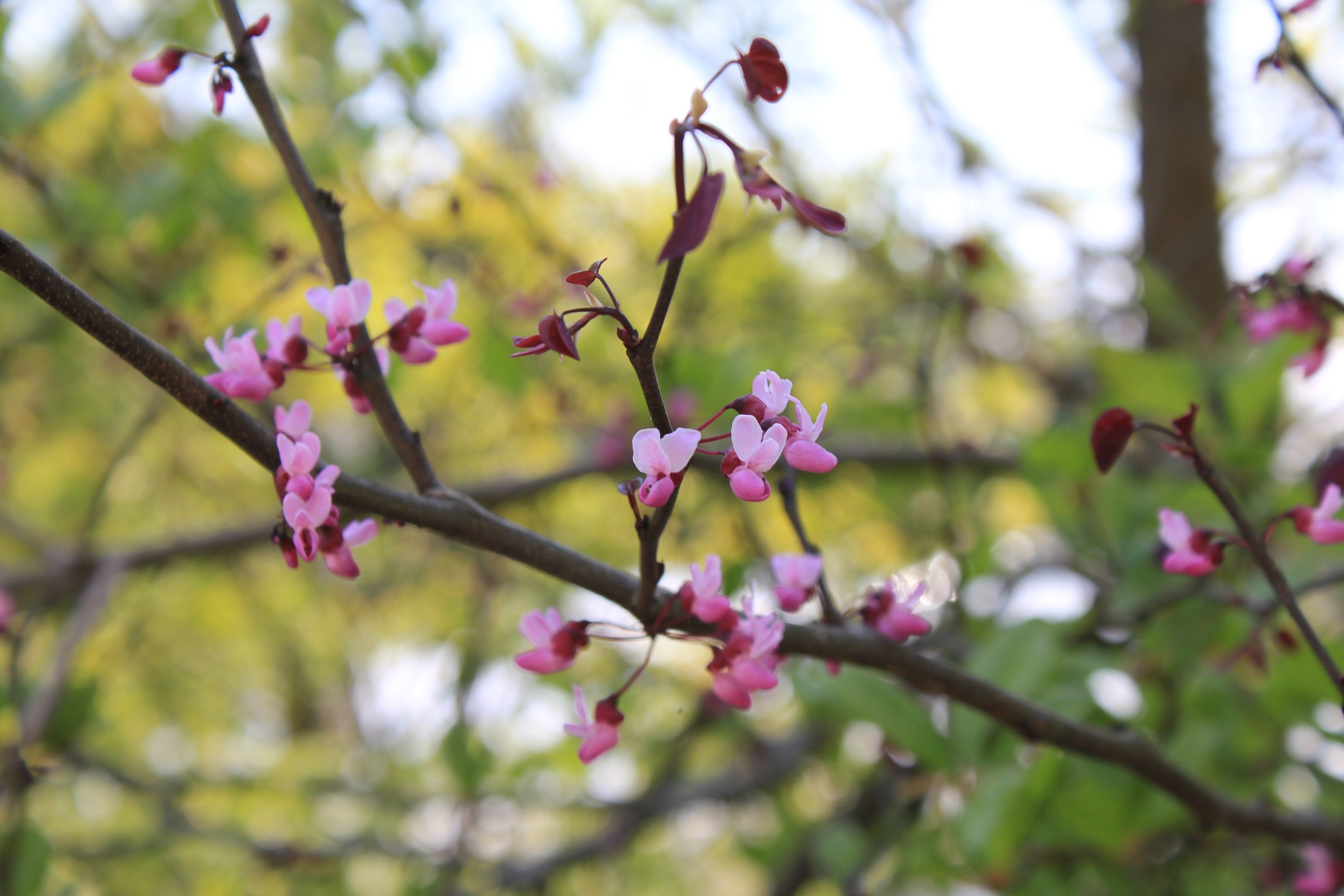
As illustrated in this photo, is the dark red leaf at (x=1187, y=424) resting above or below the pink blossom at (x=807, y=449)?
above

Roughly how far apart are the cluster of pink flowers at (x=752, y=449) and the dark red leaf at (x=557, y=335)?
57mm

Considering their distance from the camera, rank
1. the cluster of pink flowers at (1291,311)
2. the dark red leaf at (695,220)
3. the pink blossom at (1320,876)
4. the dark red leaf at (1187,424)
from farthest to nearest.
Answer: the pink blossom at (1320,876) < the cluster of pink flowers at (1291,311) < the dark red leaf at (1187,424) < the dark red leaf at (695,220)

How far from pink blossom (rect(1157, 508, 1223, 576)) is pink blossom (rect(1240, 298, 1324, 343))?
0.33m

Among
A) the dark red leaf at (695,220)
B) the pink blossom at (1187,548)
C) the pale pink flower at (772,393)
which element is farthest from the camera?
the pink blossom at (1187,548)

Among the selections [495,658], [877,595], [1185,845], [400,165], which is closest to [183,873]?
[495,658]

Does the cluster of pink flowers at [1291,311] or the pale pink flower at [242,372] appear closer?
the pale pink flower at [242,372]

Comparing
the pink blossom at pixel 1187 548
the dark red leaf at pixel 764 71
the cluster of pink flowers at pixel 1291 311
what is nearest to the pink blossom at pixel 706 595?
the dark red leaf at pixel 764 71

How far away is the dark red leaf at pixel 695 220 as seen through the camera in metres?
0.41

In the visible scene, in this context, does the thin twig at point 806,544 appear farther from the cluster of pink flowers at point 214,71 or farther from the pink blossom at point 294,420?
the cluster of pink flowers at point 214,71

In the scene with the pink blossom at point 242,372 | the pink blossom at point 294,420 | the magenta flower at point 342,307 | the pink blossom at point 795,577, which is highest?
the magenta flower at point 342,307

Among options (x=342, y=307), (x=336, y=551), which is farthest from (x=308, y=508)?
(x=342, y=307)

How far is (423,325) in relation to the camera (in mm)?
715

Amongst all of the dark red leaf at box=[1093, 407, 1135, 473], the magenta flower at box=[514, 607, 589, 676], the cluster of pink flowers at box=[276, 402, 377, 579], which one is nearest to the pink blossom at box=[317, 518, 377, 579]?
the cluster of pink flowers at box=[276, 402, 377, 579]

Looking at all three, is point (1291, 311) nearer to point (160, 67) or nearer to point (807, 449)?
point (807, 449)
